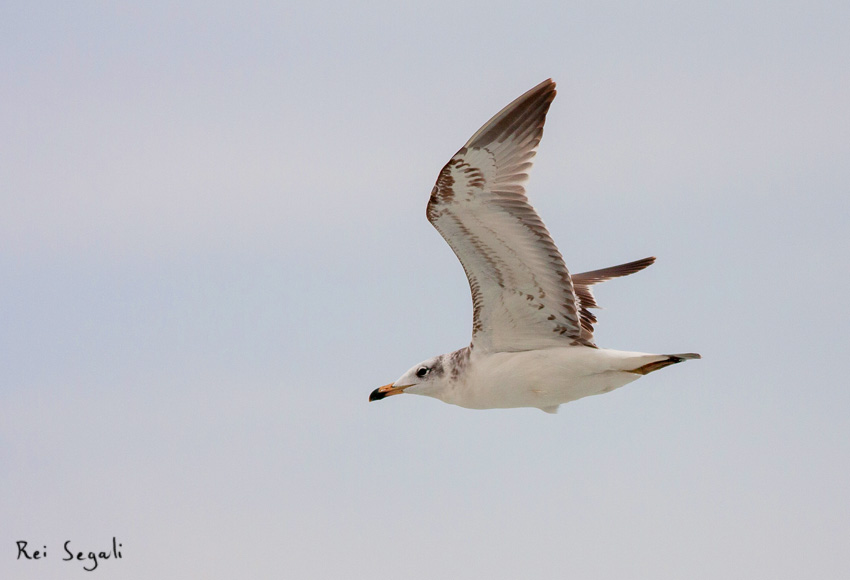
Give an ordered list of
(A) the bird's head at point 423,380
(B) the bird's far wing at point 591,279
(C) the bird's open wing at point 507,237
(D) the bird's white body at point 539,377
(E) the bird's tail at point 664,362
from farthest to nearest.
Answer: (B) the bird's far wing at point 591,279
(A) the bird's head at point 423,380
(D) the bird's white body at point 539,377
(E) the bird's tail at point 664,362
(C) the bird's open wing at point 507,237

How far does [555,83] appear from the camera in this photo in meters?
14.2

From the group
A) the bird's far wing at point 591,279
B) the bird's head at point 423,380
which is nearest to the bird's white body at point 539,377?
the bird's head at point 423,380

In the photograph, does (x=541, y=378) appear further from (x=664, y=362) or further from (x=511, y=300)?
(x=664, y=362)

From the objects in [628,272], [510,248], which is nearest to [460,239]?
[510,248]

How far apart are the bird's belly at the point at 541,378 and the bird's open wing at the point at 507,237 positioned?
0.26 metres

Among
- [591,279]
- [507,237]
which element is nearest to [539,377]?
[507,237]

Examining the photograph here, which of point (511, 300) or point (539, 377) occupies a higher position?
point (511, 300)

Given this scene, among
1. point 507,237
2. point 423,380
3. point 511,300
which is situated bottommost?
point 423,380

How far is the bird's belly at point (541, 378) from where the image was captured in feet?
49.9

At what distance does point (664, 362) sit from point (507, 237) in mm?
2301

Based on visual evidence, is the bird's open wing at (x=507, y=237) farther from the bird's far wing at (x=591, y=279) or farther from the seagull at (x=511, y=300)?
the bird's far wing at (x=591, y=279)

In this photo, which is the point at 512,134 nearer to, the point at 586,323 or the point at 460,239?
the point at 460,239

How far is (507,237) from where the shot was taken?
14680 millimetres

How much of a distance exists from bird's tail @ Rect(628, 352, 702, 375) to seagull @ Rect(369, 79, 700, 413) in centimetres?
1
